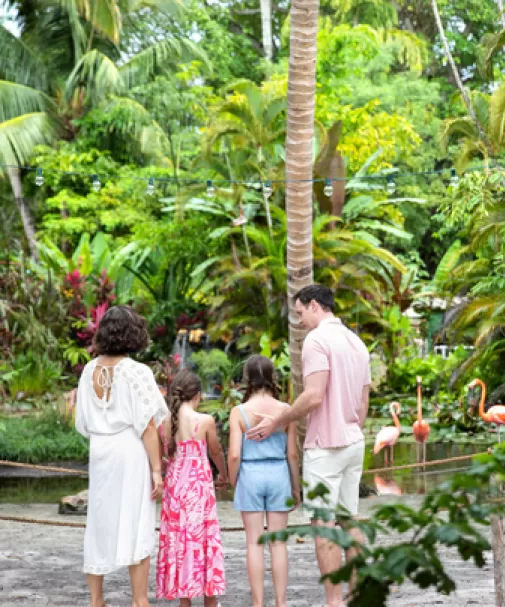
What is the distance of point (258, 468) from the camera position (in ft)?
15.9

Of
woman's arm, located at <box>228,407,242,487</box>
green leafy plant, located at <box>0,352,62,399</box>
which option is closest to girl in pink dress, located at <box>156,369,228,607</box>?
woman's arm, located at <box>228,407,242,487</box>

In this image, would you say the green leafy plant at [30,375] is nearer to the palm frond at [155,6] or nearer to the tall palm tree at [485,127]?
the tall palm tree at [485,127]

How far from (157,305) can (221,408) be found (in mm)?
6575

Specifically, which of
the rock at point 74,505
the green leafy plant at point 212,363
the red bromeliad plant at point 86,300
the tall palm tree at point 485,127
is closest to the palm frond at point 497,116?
the tall palm tree at point 485,127

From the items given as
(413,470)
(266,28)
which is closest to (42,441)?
(413,470)

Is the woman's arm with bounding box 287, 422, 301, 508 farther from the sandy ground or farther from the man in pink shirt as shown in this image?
the sandy ground

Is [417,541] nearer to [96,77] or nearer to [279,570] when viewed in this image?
[279,570]

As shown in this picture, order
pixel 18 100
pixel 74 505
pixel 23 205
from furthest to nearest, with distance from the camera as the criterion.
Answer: pixel 23 205 < pixel 18 100 < pixel 74 505

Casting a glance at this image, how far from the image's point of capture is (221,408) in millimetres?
12594

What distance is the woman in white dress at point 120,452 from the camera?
4.60m

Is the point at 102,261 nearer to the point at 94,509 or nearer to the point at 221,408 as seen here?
the point at 221,408

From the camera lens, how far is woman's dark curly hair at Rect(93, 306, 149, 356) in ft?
15.0

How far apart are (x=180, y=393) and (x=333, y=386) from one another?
29.6 inches

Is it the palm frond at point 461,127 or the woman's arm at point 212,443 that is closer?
the woman's arm at point 212,443
